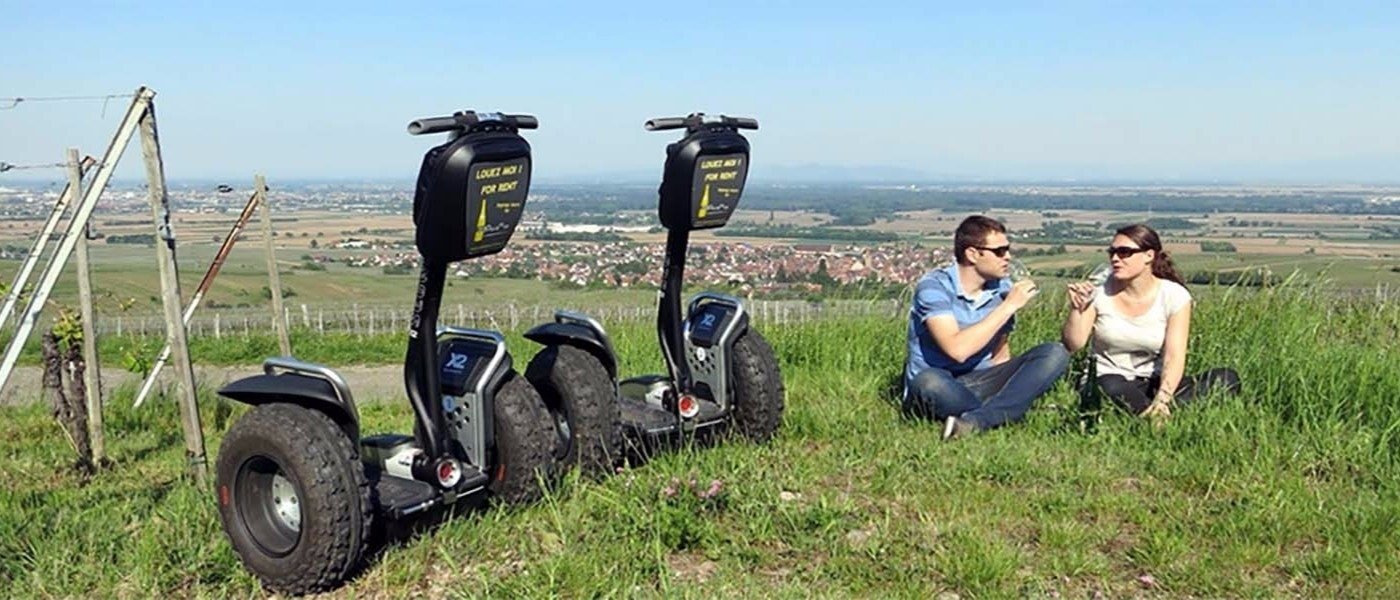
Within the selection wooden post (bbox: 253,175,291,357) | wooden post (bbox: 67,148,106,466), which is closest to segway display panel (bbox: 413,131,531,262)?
wooden post (bbox: 67,148,106,466)

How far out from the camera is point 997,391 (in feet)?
19.2

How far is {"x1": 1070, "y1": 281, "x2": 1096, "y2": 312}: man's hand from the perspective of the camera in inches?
229

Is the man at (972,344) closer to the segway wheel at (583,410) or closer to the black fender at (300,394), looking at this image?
the segway wheel at (583,410)

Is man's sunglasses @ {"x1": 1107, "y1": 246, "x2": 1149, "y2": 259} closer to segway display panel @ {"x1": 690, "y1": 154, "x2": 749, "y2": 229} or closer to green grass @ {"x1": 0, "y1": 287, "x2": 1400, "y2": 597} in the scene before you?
green grass @ {"x1": 0, "y1": 287, "x2": 1400, "y2": 597}

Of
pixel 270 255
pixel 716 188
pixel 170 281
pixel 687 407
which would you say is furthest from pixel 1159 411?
pixel 270 255

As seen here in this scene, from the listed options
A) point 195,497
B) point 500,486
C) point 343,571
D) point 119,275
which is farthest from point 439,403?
point 119,275

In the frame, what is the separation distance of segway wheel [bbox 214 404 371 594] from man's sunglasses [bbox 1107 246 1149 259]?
363 cm

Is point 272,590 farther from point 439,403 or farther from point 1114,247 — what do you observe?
point 1114,247

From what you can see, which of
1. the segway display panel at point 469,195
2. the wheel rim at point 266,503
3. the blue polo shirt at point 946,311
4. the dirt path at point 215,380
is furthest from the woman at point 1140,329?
the dirt path at point 215,380

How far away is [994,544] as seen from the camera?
386 cm

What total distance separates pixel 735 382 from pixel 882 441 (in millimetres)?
713

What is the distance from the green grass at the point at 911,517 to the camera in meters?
3.65

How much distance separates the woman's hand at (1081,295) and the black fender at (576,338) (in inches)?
93.5

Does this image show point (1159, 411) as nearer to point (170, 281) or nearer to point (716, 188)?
point (716, 188)
